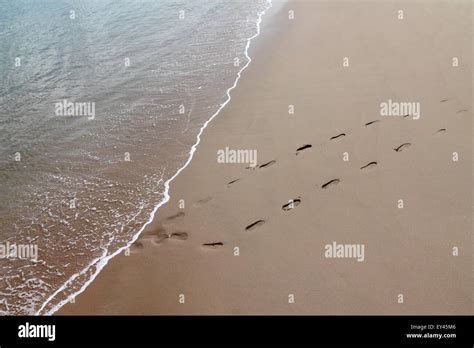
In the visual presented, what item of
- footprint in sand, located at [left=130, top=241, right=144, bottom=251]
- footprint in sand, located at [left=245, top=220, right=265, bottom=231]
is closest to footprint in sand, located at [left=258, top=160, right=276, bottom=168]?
footprint in sand, located at [left=245, top=220, right=265, bottom=231]

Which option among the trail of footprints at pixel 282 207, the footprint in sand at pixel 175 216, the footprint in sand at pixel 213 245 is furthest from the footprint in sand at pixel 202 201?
the footprint in sand at pixel 213 245

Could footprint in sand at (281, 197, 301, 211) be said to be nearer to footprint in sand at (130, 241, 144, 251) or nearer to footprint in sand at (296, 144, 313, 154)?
footprint in sand at (296, 144, 313, 154)

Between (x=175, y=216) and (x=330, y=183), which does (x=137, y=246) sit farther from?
(x=330, y=183)

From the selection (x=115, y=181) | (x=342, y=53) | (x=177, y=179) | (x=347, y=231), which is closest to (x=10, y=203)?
(x=115, y=181)

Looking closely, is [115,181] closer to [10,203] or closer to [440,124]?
[10,203]

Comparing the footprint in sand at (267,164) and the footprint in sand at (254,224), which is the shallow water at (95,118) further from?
the footprint in sand at (254,224)

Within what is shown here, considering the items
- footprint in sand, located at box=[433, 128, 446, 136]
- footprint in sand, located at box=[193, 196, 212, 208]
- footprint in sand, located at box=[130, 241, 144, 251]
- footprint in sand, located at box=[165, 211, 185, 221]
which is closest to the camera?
footprint in sand, located at box=[130, 241, 144, 251]

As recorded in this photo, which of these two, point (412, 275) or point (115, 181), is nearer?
point (412, 275)

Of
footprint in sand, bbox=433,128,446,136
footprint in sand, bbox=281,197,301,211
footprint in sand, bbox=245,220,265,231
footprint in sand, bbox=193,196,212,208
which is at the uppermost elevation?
footprint in sand, bbox=433,128,446,136
